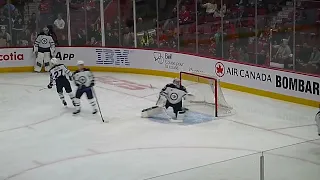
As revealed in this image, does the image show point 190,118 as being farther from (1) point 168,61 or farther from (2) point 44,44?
(2) point 44,44

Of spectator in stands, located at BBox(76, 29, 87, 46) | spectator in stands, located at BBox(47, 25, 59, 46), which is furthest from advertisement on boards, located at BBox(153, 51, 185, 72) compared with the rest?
spectator in stands, located at BBox(47, 25, 59, 46)

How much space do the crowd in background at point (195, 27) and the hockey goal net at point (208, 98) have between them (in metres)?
1.77

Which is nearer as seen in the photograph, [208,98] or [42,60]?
[208,98]

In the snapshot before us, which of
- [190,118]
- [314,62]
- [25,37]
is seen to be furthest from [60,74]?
[25,37]

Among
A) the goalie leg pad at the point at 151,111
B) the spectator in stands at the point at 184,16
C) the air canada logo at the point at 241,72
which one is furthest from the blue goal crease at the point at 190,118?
the spectator in stands at the point at 184,16

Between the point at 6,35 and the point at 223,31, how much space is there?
6190 millimetres

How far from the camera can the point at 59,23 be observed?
17.8 metres

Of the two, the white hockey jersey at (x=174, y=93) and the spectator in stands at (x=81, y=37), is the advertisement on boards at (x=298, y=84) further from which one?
the spectator in stands at (x=81, y=37)

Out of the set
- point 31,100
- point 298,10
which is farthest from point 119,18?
point 298,10

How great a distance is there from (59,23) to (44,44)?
Answer: 3.60ft

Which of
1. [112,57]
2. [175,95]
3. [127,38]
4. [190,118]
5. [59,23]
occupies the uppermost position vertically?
[59,23]

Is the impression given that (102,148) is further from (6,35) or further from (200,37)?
(6,35)

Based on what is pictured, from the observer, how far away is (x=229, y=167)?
5.98 m

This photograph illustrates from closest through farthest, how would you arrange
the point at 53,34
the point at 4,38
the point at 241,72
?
the point at 241,72
the point at 4,38
the point at 53,34
